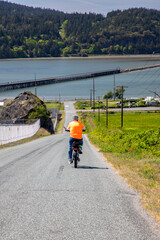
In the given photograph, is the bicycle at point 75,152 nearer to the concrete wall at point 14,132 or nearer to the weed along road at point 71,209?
the weed along road at point 71,209

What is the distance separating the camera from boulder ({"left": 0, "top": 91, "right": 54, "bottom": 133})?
60.9m

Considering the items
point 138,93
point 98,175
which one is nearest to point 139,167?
point 98,175

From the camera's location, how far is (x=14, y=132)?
32.9m

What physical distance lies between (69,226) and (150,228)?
5.24ft

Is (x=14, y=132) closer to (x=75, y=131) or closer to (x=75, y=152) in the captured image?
(x=75, y=131)

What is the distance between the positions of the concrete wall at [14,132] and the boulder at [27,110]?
17843 mm

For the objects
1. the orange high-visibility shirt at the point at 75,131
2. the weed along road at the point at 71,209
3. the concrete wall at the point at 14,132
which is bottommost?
the concrete wall at the point at 14,132

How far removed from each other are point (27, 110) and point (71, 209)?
56.4m

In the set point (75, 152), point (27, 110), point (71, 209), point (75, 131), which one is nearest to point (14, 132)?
point (75, 131)

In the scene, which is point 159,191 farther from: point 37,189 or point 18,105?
point 18,105

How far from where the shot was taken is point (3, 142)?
95.8 feet

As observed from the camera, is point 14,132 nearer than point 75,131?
No

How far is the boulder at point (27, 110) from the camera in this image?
6088 centimetres

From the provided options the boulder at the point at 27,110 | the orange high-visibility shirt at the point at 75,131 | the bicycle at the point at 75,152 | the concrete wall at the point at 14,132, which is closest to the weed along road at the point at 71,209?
the bicycle at the point at 75,152
